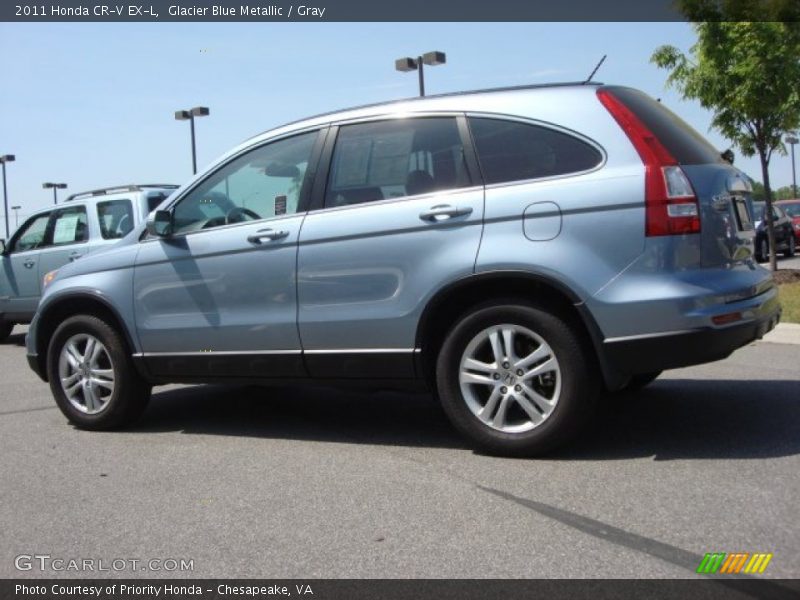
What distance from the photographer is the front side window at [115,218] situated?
10.8 metres

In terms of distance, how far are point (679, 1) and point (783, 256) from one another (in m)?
12.0

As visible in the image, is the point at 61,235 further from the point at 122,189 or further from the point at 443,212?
the point at 443,212

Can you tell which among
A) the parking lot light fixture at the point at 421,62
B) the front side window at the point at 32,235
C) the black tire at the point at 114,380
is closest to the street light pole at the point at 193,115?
the parking lot light fixture at the point at 421,62

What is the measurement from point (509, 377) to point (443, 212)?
955 mm

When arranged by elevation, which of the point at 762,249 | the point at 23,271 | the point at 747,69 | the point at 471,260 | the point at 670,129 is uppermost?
the point at 747,69

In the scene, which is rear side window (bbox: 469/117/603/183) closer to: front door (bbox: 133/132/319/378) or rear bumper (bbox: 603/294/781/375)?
rear bumper (bbox: 603/294/781/375)

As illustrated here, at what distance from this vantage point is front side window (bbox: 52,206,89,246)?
11.3 meters

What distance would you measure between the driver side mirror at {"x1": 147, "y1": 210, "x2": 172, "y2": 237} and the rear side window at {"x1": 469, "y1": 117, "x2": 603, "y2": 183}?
2161 mm

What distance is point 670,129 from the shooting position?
4.55 m

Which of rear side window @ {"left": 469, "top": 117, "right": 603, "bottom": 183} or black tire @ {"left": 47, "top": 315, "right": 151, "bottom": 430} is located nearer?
rear side window @ {"left": 469, "top": 117, "right": 603, "bottom": 183}

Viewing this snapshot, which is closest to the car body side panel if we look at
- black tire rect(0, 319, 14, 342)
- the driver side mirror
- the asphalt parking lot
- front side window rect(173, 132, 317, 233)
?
front side window rect(173, 132, 317, 233)

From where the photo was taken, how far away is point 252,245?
17.2 ft

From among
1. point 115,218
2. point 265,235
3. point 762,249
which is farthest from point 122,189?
point 762,249

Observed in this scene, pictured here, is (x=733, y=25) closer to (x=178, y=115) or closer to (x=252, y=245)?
(x=252, y=245)
